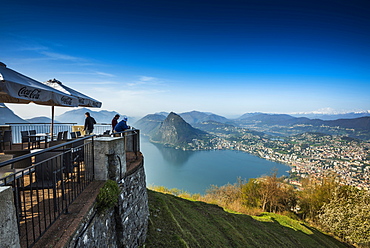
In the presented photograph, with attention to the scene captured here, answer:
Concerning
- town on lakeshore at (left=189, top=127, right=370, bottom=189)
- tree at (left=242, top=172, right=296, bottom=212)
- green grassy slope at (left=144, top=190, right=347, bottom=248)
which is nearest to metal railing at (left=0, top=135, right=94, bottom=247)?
green grassy slope at (left=144, top=190, right=347, bottom=248)

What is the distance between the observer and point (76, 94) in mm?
7426

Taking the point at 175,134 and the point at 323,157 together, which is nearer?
the point at 323,157

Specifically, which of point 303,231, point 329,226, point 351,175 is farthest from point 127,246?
point 351,175

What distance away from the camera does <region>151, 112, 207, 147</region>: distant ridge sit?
138225 millimetres

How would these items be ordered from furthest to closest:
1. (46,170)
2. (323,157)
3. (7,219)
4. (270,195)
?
(323,157) → (270,195) → (46,170) → (7,219)

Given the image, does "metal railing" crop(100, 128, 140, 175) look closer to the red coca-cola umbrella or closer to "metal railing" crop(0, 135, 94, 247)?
"metal railing" crop(0, 135, 94, 247)

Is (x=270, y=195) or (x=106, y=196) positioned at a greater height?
(x=106, y=196)

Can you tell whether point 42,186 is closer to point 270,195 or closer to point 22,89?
point 22,89

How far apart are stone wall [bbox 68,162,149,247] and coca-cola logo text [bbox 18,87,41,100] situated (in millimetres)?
2815

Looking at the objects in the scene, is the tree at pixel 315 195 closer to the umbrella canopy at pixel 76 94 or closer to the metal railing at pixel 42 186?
the umbrella canopy at pixel 76 94

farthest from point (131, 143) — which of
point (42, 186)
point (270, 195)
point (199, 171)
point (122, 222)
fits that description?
point (199, 171)

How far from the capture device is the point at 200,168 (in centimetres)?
7494

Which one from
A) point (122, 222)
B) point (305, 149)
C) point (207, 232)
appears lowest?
point (305, 149)

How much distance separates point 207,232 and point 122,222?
7.15 meters
